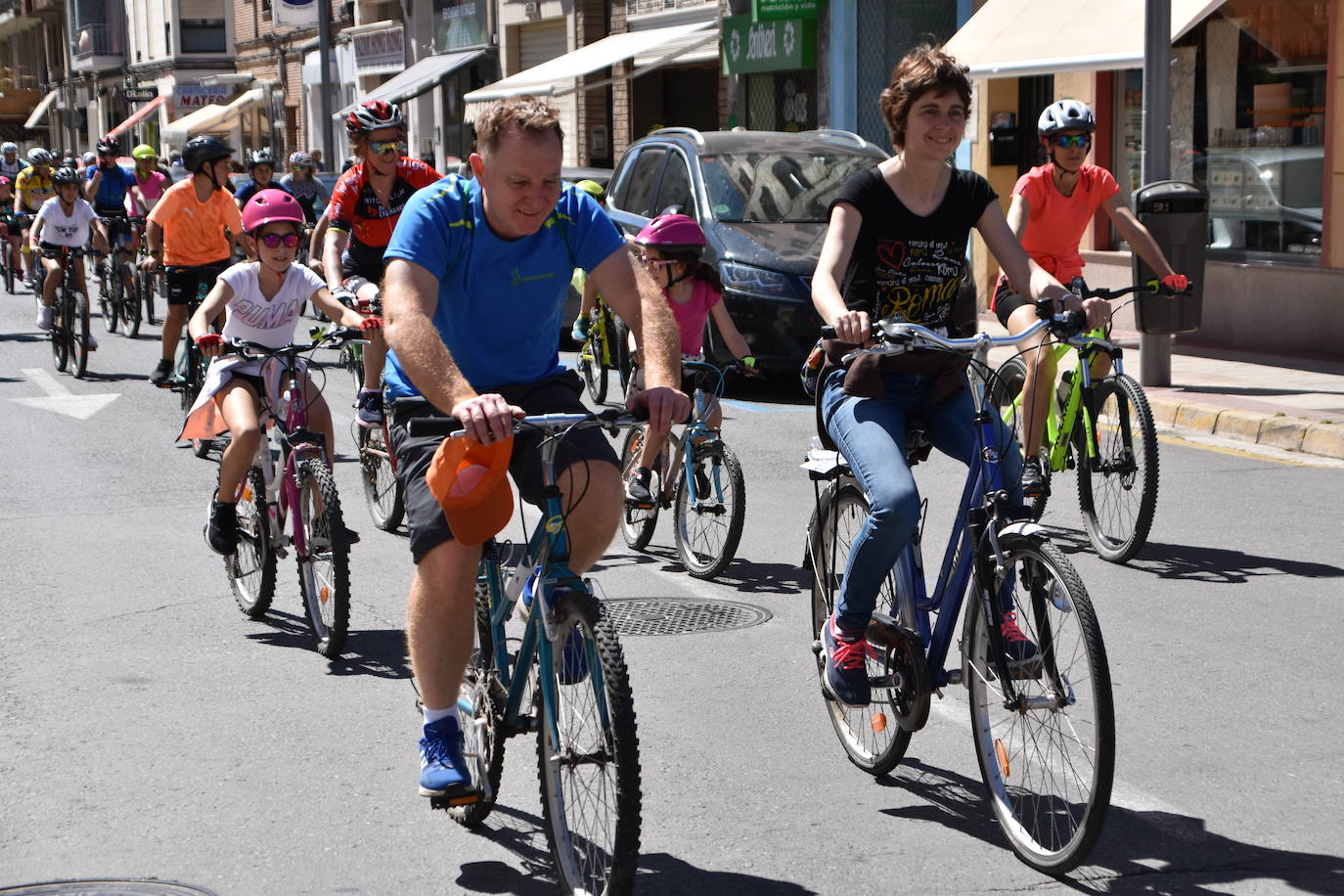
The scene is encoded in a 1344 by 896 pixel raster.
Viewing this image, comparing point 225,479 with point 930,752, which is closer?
point 930,752

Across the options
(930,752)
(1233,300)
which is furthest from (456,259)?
(1233,300)

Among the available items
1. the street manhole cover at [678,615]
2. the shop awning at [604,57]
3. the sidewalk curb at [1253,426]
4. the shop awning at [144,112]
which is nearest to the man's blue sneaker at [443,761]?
the street manhole cover at [678,615]

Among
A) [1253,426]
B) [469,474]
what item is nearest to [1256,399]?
[1253,426]

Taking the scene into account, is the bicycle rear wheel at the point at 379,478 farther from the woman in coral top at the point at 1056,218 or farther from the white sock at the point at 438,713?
the white sock at the point at 438,713

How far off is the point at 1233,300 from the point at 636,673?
1089cm

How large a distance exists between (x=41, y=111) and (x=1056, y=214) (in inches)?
3094

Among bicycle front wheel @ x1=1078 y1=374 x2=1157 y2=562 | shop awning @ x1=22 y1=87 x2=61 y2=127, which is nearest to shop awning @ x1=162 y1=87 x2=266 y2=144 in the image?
shop awning @ x1=22 y1=87 x2=61 y2=127

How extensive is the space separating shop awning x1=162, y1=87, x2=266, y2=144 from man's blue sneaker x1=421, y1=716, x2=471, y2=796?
51.2 metres

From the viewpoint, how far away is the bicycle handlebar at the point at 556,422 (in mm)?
3812

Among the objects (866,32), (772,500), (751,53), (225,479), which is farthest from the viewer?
(751,53)

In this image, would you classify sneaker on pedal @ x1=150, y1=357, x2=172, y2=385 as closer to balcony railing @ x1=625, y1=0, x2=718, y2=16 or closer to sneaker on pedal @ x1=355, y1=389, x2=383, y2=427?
sneaker on pedal @ x1=355, y1=389, x2=383, y2=427

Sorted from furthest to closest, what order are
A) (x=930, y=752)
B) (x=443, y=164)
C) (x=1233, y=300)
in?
(x=443, y=164) < (x=1233, y=300) < (x=930, y=752)

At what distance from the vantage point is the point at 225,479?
7.11 meters

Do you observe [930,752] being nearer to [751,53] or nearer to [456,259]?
[456,259]
